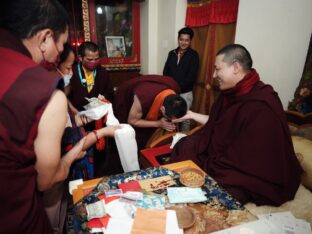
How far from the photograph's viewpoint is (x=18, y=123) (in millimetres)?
627

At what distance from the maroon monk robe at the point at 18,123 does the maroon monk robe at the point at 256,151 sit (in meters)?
1.11

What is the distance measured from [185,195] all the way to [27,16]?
0.91 metres

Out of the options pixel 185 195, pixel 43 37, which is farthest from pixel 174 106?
pixel 43 37

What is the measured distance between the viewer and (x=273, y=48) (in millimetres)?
2248

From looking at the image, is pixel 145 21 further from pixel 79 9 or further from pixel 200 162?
pixel 200 162

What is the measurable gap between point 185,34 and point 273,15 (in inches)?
48.7

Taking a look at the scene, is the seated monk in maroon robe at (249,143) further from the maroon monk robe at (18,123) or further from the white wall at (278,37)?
the maroon monk robe at (18,123)

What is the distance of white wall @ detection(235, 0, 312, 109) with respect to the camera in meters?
2.01

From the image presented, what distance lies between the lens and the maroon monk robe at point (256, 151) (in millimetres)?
1408

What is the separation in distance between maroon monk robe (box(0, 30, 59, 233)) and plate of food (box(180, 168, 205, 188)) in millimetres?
661

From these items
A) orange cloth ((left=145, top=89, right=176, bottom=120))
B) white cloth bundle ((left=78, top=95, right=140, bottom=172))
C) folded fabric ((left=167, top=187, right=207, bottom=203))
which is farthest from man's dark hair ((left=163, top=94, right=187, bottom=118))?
folded fabric ((left=167, top=187, right=207, bottom=203))

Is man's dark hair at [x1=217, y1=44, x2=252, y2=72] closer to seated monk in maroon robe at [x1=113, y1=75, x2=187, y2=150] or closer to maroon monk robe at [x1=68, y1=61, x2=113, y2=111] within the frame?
seated monk in maroon robe at [x1=113, y1=75, x2=187, y2=150]

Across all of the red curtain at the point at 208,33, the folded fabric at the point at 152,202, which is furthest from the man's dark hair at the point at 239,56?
the red curtain at the point at 208,33

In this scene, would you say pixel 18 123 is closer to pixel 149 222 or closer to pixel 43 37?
pixel 43 37
